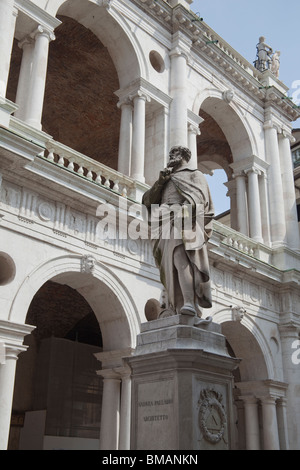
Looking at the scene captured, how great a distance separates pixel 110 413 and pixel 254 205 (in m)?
9.27

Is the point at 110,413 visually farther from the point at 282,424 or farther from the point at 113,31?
the point at 113,31

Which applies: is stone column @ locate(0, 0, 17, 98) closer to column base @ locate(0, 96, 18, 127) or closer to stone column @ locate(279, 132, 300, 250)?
column base @ locate(0, 96, 18, 127)

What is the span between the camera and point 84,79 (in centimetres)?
1923

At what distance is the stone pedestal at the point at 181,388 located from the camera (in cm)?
577

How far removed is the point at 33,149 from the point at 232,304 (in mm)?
7785

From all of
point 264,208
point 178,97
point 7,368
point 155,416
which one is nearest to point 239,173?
point 264,208

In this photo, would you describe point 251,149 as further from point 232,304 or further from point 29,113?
point 29,113

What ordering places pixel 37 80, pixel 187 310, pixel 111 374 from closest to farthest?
1. pixel 187 310
2. pixel 37 80
3. pixel 111 374

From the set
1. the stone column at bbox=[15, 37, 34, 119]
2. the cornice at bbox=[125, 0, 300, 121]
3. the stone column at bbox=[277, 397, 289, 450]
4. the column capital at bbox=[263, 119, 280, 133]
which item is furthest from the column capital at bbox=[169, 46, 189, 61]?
the stone column at bbox=[277, 397, 289, 450]

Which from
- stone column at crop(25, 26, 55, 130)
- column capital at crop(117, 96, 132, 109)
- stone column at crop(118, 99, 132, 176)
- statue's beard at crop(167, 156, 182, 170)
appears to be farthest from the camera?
column capital at crop(117, 96, 132, 109)

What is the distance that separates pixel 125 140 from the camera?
1502cm

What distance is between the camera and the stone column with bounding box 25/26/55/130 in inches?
469

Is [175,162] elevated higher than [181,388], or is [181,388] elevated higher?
[175,162]

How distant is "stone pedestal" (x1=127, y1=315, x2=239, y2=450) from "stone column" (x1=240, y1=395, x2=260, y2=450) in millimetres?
10313
